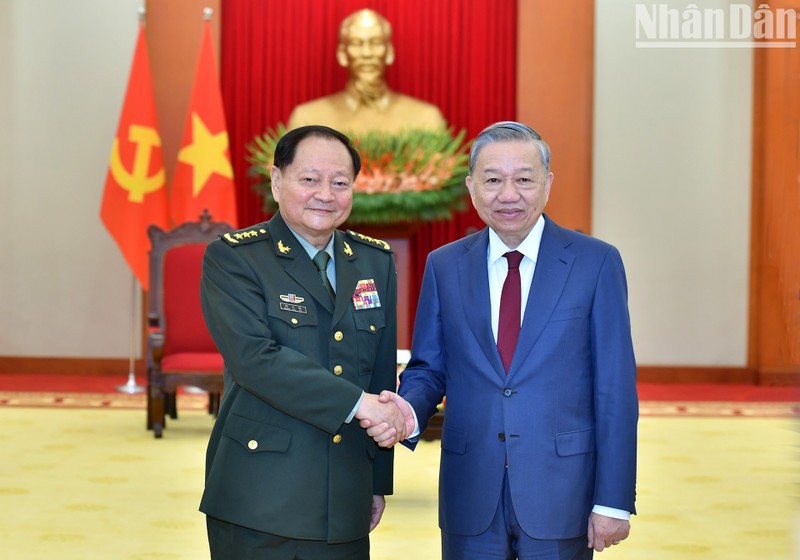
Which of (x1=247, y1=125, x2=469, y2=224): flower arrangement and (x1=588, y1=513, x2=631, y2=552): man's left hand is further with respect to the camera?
(x1=247, y1=125, x2=469, y2=224): flower arrangement

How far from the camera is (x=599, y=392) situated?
2.30 m

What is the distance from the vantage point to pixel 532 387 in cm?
231

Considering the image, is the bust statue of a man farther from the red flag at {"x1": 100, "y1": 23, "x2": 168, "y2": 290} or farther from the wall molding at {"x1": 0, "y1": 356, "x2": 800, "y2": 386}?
the wall molding at {"x1": 0, "y1": 356, "x2": 800, "y2": 386}

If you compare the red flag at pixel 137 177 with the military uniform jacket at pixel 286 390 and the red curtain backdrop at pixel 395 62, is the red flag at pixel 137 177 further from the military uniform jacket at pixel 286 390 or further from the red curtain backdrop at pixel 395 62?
the military uniform jacket at pixel 286 390

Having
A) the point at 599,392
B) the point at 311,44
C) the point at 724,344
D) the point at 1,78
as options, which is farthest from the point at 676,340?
the point at 599,392

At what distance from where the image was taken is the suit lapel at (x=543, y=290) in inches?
→ 91.7

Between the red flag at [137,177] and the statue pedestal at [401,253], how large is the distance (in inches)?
63.6

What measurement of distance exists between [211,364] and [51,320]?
3.26 m

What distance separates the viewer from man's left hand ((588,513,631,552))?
2271 mm

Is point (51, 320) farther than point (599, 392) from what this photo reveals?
Yes

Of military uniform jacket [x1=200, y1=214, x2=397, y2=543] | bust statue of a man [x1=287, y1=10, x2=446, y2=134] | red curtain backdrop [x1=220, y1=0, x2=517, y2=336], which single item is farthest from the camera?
red curtain backdrop [x1=220, y1=0, x2=517, y2=336]

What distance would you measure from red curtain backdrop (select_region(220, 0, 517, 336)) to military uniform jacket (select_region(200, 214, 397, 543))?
268 inches

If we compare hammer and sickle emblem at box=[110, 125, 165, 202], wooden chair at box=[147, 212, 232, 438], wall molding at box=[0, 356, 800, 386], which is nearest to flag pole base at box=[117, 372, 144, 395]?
wall molding at box=[0, 356, 800, 386]

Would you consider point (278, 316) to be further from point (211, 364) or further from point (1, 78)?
point (1, 78)
